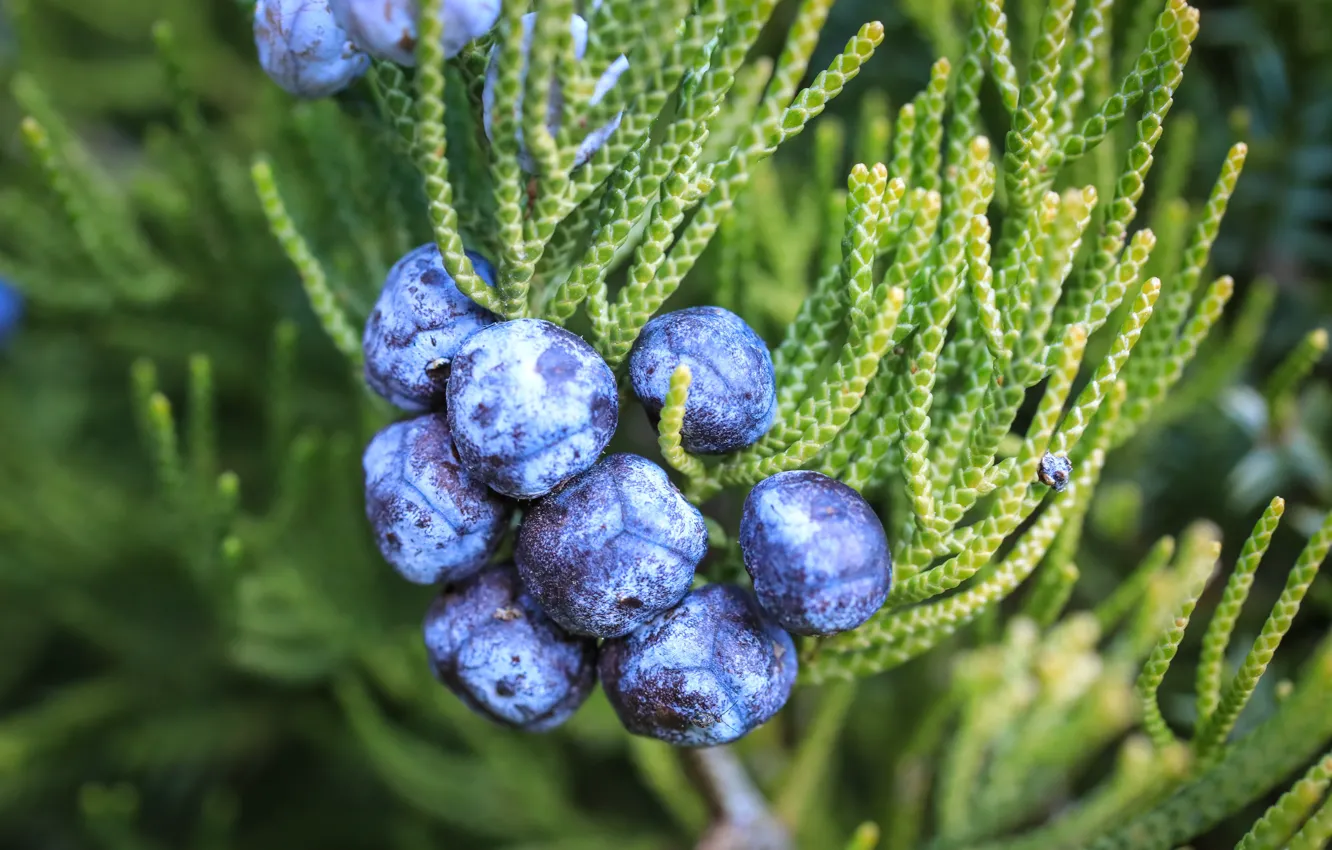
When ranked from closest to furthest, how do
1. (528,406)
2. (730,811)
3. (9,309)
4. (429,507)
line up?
1. (528,406)
2. (429,507)
3. (730,811)
4. (9,309)

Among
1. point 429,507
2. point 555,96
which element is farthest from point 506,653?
point 555,96

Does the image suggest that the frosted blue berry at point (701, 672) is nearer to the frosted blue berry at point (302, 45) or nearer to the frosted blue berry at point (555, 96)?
the frosted blue berry at point (555, 96)

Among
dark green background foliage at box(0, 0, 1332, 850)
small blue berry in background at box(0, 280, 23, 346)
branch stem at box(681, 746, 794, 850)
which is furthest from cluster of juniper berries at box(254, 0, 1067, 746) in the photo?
small blue berry in background at box(0, 280, 23, 346)

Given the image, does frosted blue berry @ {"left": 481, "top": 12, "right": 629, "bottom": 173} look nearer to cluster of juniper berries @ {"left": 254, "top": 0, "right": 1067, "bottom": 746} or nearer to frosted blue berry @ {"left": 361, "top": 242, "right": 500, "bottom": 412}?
cluster of juniper berries @ {"left": 254, "top": 0, "right": 1067, "bottom": 746}

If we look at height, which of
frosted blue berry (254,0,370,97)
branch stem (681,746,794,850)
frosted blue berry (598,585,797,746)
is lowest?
branch stem (681,746,794,850)

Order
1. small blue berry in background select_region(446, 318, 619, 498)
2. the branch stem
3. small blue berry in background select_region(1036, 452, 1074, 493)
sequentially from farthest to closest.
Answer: the branch stem
small blue berry in background select_region(1036, 452, 1074, 493)
small blue berry in background select_region(446, 318, 619, 498)

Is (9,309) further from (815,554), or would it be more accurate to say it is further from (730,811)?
(815,554)

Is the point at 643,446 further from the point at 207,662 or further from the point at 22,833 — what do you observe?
the point at 22,833
